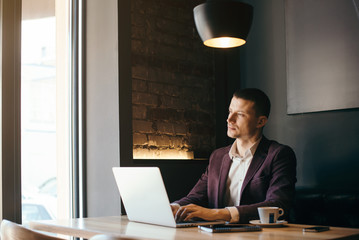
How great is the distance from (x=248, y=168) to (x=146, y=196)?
31.9 inches

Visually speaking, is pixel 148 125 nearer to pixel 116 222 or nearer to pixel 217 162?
pixel 217 162

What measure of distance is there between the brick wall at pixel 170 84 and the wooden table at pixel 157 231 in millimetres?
1226

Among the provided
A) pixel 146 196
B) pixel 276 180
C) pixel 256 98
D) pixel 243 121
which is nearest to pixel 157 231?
pixel 146 196

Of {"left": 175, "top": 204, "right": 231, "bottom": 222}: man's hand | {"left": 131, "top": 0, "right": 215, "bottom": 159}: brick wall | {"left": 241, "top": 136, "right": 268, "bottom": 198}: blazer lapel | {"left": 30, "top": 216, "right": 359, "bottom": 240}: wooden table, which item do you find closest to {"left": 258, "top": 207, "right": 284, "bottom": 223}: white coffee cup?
{"left": 30, "top": 216, "right": 359, "bottom": 240}: wooden table

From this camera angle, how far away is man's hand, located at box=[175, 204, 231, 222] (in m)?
2.08

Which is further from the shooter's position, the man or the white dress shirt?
the white dress shirt

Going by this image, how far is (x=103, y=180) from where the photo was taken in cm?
332

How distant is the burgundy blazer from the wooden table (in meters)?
0.34

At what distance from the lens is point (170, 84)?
12.0 ft

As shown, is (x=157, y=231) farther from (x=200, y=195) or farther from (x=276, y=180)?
(x=200, y=195)

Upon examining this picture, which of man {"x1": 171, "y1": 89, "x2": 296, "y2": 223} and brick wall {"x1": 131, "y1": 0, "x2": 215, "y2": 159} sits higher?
brick wall {"x1": 131, "y1": 0, "x2": 215, "y2": 159}

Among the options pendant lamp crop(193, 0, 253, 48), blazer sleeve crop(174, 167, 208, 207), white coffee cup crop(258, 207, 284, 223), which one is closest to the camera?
white coffee cup crop(258, 207, 284, 223)

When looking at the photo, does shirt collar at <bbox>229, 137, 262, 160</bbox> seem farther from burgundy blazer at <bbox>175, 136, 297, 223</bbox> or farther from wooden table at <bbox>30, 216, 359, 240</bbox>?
wooden table at <bbox>30, 216, 359, 240</bbox>

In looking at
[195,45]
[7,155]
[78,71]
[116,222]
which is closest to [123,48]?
[78,71]
